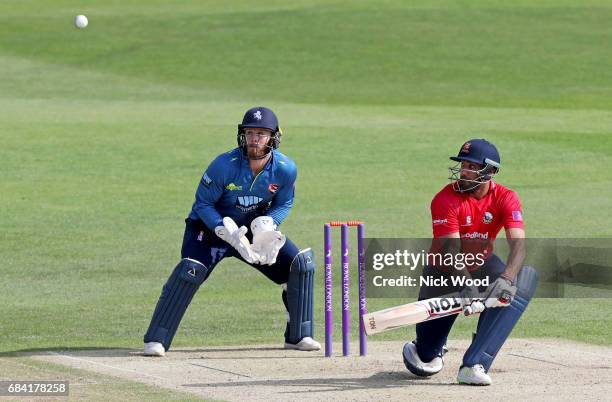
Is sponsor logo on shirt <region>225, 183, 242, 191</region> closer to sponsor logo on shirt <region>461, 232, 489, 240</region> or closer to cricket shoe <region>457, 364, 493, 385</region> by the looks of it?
sponsor logo on shirt <region>461, 232, 489, 240</region>

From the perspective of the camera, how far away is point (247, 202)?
11688 millimetres

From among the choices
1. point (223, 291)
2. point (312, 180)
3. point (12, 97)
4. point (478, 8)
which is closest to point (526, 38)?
point (478, 8)

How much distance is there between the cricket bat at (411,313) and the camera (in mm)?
10078

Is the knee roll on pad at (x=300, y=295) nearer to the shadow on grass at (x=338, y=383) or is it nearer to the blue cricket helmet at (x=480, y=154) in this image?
the shadow on grass at (x=338, y=383)

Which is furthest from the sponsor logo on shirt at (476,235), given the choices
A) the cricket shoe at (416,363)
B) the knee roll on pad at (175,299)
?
the knee roll on pad at (175,299)

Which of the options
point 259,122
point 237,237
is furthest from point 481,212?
point 259,122

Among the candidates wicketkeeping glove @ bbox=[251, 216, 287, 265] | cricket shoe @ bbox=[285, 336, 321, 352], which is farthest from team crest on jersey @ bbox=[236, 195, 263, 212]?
cricket shoe @ bbox=[285, 336, 321, 352]

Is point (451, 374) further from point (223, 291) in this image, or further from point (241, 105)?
point (241, 105)

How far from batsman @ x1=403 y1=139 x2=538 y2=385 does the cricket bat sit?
0.11m

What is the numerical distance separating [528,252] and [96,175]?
14706mm

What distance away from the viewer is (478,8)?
51.9 metres

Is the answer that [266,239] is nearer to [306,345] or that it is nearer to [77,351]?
[306,345]

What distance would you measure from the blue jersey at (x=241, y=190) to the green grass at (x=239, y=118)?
141 centimetres

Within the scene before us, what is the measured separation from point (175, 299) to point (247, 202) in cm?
99
